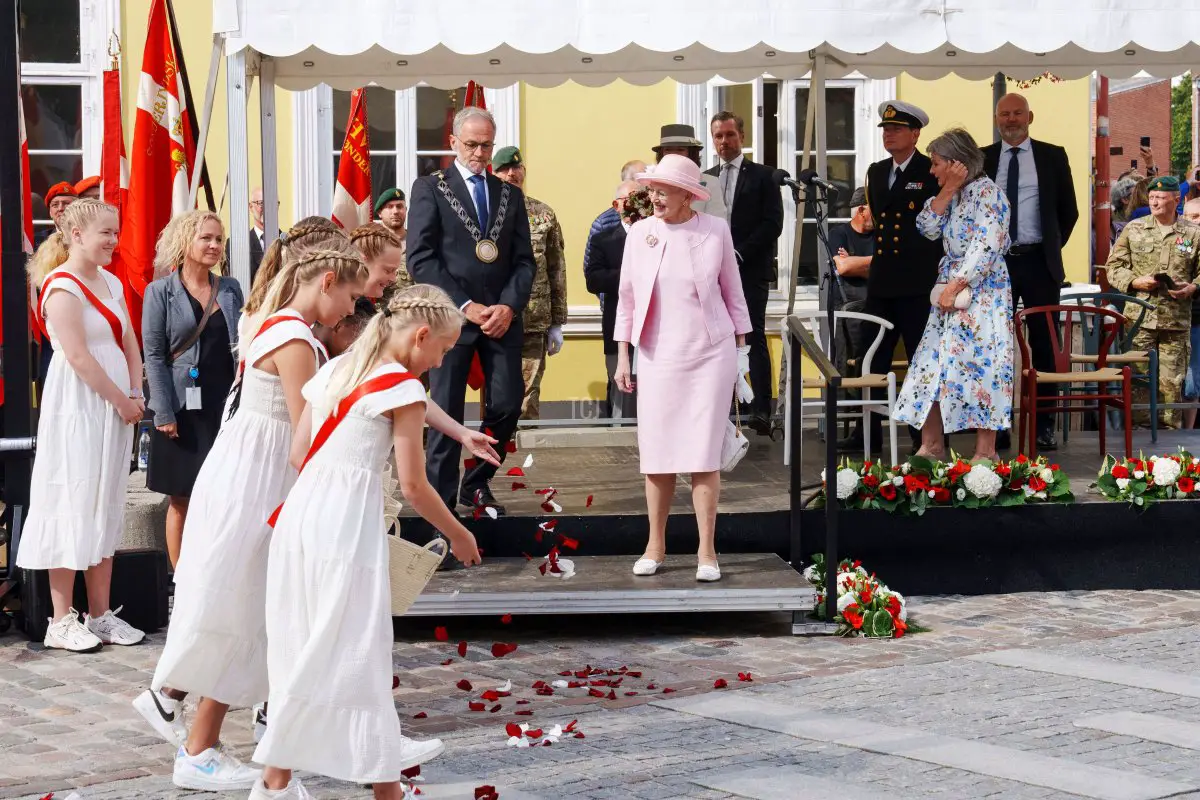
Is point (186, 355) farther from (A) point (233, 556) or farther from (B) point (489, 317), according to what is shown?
(A) point (233, 556)

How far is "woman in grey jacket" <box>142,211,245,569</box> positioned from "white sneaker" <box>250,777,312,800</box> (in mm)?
3186

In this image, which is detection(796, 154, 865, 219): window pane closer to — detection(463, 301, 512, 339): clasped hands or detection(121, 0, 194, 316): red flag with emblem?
detection(121, 0, 194, 316): red flag with emblem

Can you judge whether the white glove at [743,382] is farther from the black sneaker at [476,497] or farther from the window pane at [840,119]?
the window pane at [840,119]

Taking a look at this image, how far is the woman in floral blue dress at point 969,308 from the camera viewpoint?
30.0 ft

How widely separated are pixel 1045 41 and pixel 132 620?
194 inches

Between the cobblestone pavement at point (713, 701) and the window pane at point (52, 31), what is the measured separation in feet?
26.0

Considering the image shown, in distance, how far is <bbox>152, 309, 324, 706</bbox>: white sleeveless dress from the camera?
5277 mm

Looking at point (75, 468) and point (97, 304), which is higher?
point (97, 304)

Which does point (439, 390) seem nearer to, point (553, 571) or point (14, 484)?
point (553, 571)

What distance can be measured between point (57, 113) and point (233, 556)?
10.1 metres

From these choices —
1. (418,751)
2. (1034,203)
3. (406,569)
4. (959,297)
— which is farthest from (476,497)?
(1034,203)

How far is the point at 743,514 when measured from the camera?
8.34 metres

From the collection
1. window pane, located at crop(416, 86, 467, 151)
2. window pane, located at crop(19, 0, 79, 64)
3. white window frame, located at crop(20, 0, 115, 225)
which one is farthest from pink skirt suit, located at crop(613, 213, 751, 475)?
window pane, located at crop(19, 0, 79, 64)

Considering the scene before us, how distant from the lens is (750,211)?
36.2 ft
